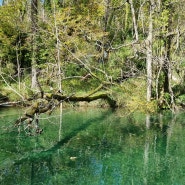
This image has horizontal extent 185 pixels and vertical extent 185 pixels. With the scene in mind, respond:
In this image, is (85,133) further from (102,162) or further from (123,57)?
(123,57)

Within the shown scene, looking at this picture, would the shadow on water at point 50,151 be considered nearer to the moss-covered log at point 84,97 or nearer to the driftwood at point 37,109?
the driftwood at point 37,109

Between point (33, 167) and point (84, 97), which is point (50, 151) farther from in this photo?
point (84, 97)

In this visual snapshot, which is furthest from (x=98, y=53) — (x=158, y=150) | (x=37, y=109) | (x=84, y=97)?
(x=158, y=150)

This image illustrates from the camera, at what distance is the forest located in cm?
1702

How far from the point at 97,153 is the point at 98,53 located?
15.6 m

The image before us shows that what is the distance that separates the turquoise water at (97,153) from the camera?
8.62m

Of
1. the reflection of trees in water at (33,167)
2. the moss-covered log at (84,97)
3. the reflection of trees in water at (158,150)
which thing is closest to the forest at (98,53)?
the moss-covered log at (84,97)

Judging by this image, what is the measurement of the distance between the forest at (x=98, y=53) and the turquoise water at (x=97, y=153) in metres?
1.24

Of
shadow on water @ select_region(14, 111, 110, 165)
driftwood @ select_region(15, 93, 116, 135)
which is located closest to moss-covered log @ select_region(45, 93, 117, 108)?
driftwood @ select_region(15, 93, 116, 135)

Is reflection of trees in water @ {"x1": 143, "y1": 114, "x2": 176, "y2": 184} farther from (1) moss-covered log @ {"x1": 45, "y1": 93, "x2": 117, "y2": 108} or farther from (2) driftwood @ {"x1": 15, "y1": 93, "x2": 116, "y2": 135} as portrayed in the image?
(2) driftwood @ {"x1": 15, "y1": 93, "x2": 116, "y2": 135}

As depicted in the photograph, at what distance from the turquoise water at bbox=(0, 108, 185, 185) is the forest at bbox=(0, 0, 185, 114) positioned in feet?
4.07

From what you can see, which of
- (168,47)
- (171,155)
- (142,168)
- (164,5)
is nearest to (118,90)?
(168,47)

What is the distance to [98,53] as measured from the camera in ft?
84.1

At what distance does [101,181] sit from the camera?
8438 millimetres
